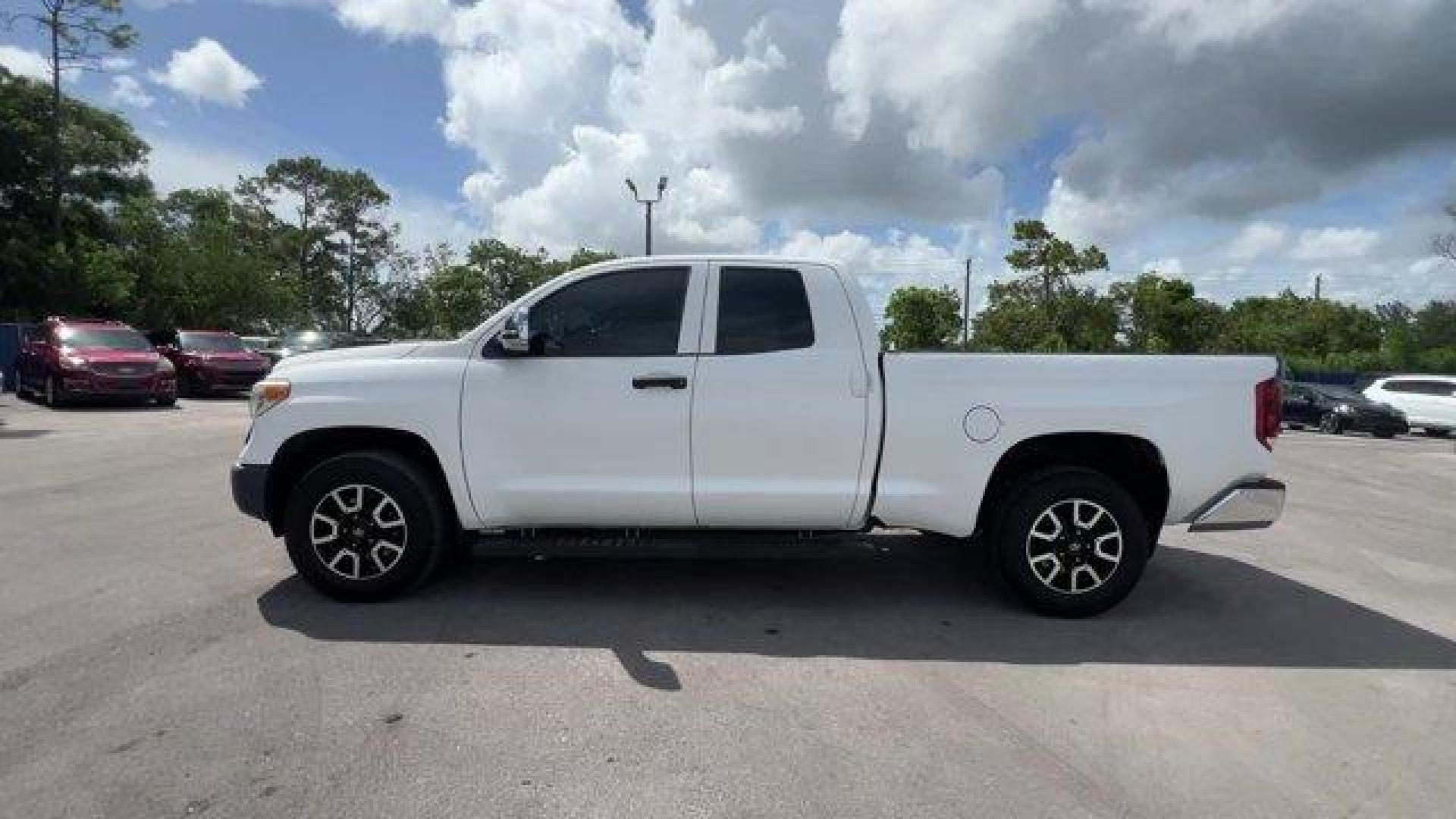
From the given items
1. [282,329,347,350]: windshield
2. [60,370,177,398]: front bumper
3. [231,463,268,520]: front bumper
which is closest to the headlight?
[231,463,268,520]: front bumper

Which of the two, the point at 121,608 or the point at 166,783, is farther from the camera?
the point at 121,608

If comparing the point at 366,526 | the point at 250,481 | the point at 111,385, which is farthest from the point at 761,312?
the point at 111,385

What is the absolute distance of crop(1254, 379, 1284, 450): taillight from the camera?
15.3 feet

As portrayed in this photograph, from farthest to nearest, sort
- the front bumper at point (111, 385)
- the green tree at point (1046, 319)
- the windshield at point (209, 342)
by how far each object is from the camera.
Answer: the green tree at point (1046, 319), the windshield at point (209, 342), the front bumper at point (111, 385)

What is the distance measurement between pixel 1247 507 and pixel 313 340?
22325 mm

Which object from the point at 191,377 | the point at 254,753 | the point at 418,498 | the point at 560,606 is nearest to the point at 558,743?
the point at 254,753

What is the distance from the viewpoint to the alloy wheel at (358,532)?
4781 millimetres

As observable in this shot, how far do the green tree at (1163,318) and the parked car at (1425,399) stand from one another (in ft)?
72.1

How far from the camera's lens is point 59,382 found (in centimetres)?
1653

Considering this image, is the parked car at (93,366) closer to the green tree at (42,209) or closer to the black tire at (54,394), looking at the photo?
the black tire at (54,394)

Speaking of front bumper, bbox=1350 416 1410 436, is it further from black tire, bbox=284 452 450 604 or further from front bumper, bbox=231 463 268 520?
front bumper, bbox=231 463 268 520

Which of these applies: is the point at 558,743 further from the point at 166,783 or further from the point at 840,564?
the point at 840,564

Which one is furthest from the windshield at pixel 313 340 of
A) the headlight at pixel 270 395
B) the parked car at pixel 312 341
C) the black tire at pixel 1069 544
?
the black tire at pixel 1069 544

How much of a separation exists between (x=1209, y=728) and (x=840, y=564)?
105 inches
